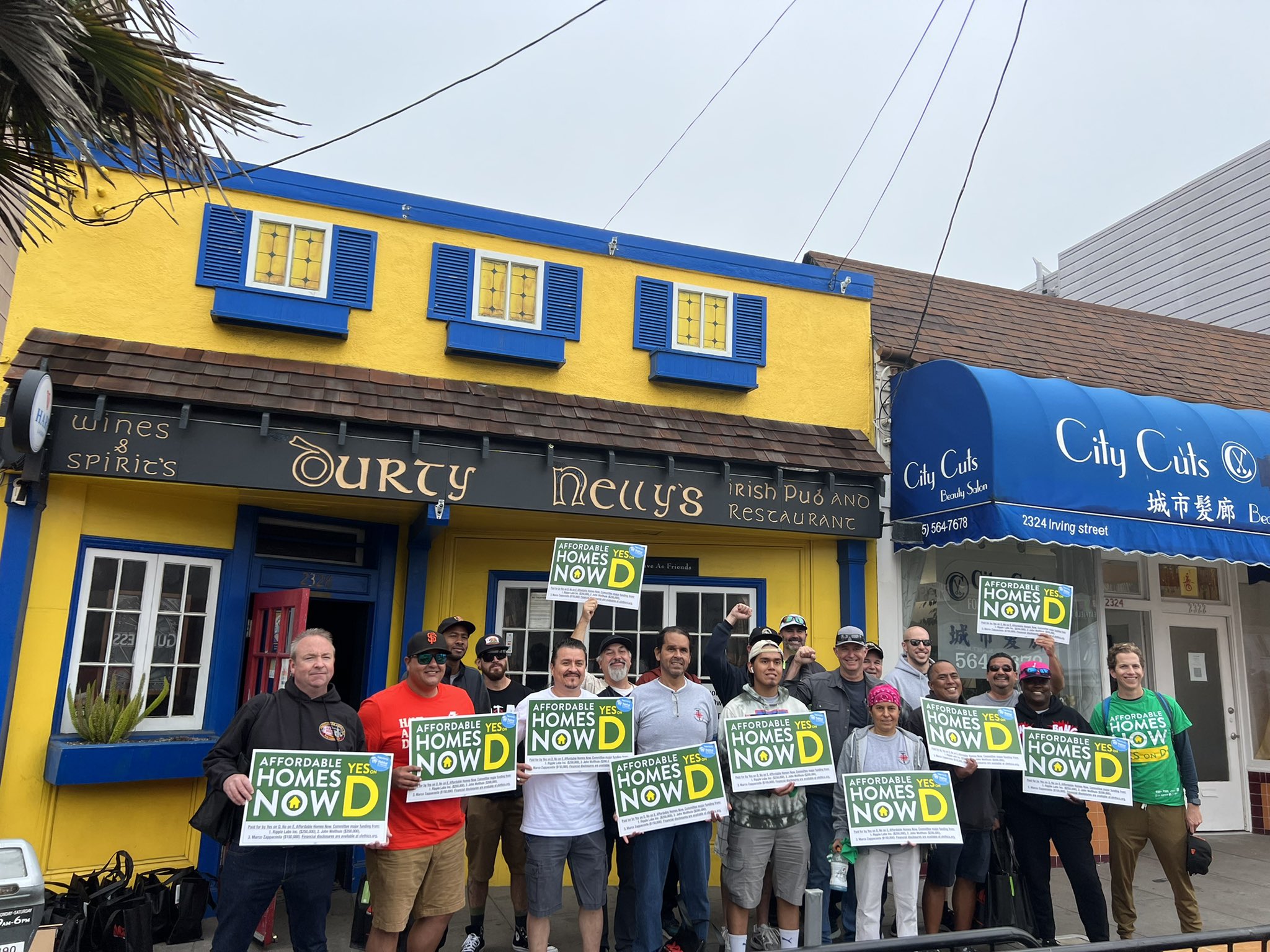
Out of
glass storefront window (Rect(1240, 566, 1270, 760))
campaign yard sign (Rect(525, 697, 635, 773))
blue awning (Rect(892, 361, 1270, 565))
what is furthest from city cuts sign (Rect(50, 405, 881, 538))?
glass storefront window (Rect(1240, 566, 1270, 760))

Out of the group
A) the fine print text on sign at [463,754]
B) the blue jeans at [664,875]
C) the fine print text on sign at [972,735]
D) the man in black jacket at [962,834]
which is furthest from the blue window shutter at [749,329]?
the fine print text on sign at [463,754]

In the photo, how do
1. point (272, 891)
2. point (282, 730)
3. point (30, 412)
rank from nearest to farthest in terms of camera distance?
point (272, 891)
point (282, 730)
point (30, 412)

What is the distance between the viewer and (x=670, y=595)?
8211 mm

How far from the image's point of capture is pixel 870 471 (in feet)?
26.8

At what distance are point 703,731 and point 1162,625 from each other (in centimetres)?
685

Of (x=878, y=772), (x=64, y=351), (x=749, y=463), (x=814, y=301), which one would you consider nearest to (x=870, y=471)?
(x=749, y=463)

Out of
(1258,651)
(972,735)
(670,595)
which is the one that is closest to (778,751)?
(972,735)

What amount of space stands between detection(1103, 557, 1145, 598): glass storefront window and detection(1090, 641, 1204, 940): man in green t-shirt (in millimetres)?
3844

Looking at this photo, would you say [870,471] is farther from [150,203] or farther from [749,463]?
[150,203]

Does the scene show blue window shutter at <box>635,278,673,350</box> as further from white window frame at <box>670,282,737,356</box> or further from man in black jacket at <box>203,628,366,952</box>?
man in black jacket at <box>203,628,366,952</box>

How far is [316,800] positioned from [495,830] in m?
2.00

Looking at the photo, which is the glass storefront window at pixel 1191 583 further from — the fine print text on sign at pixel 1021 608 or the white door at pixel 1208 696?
the fine print text on sign at pixel 1021 608

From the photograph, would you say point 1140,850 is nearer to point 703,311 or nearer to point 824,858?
point 824,858

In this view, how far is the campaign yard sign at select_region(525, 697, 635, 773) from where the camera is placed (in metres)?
5.16
